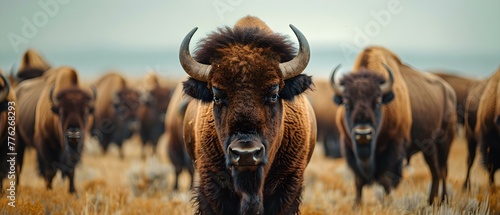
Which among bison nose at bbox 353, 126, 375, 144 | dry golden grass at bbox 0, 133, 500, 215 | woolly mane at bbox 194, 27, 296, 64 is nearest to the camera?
woolly mane at bbox 194, 27, 296, 64

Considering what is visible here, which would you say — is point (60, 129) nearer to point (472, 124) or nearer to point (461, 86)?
point (472, 124)

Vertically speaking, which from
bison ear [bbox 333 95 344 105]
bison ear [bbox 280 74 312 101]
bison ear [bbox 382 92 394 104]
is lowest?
bison ear [bbox 333 95 344 105]

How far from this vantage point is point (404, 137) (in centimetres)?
793

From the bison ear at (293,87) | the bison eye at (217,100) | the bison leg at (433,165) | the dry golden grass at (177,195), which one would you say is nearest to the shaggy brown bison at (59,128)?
the dry golden grass at (177,195)

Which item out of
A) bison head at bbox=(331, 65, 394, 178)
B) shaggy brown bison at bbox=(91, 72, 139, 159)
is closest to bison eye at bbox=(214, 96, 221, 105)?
bison head at bbox=(331, 65, 394, 178)

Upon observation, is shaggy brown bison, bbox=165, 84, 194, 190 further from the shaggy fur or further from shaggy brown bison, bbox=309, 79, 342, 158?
shaggy brown bison, bbox=309, 79, 342, 158

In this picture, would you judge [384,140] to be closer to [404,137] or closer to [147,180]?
[404,137]

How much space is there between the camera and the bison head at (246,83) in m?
4.13

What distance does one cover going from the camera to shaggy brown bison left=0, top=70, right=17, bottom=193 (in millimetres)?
6727

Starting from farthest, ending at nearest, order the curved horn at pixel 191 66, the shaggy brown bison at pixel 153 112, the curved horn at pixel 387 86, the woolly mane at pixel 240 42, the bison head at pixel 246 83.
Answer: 1. the shaggy brown bison at pixel 153 112
2. the curved horn at pixel 387 86
3. the woolly mane at pixel 240 42
4. the curved horn at pixel 191 66
5. the bison head at pixel 246 83

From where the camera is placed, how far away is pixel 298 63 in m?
4.50

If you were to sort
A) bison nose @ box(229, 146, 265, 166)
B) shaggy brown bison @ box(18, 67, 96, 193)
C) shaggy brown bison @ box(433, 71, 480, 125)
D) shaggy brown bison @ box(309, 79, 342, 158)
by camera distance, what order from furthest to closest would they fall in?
1. shaggy brown bison @ box(309, 79, 342, 158)
2. shaggy brown bison @ box(433, 71, 480, 125)
3. shaggy brown bison @ box(18, 67, 96, 193)
4. bison nose @ box(229, 146, 265, 166)

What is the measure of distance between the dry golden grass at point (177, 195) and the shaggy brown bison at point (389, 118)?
461 mm

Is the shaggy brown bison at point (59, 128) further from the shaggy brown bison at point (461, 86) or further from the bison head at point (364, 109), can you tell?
the shaggy brown bison at point (461, 86)
